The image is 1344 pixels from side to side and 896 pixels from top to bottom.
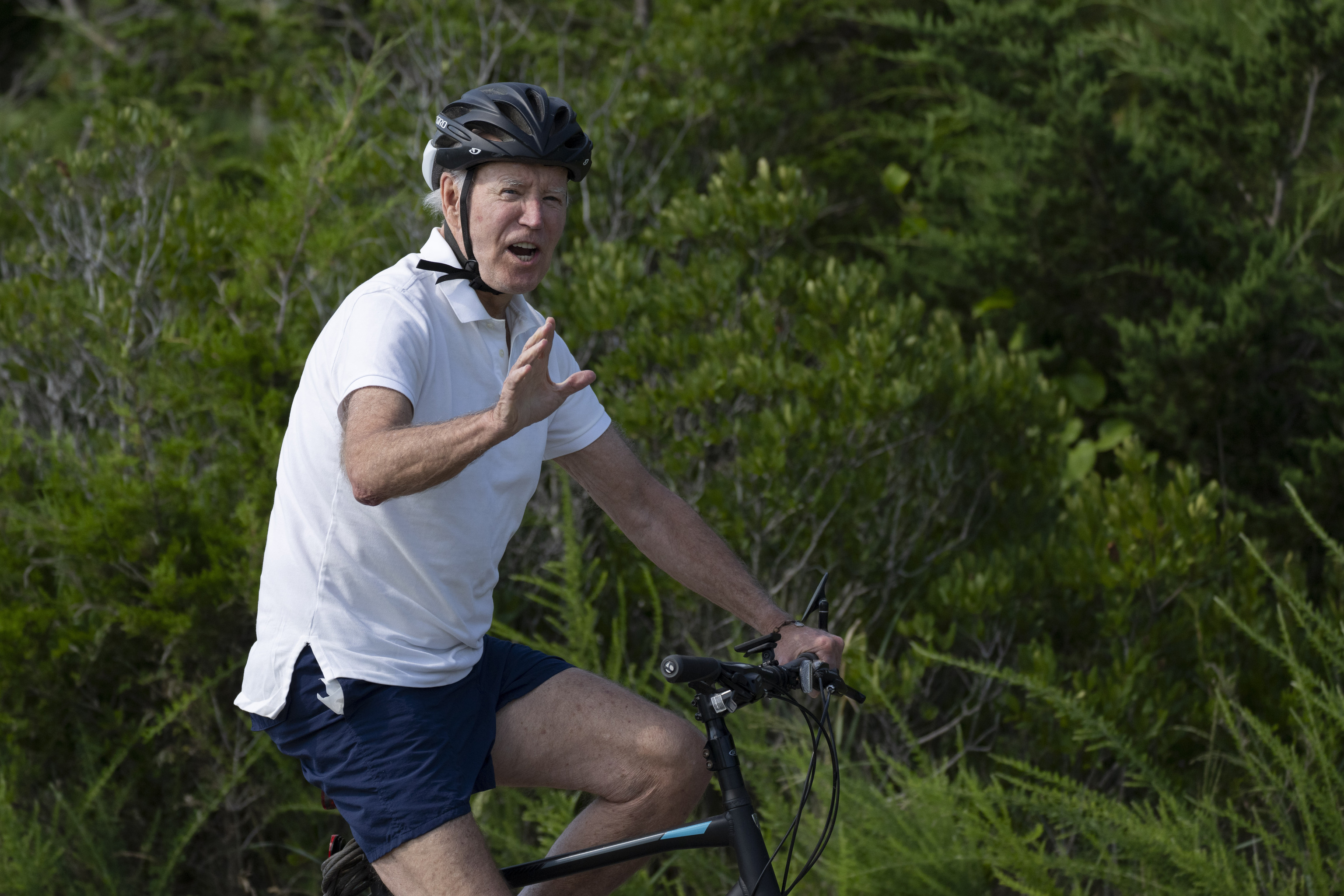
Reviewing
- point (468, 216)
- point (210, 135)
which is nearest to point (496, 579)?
point (468, 216)

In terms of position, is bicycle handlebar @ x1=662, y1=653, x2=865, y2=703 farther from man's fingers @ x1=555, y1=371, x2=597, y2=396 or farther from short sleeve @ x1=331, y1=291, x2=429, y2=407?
short sleeve @ x1=331, y1=291, x2=429, y2=407

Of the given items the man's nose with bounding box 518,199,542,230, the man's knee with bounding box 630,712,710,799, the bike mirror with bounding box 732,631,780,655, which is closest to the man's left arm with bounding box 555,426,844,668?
the bike mirror with bounding box 732,631,780,655

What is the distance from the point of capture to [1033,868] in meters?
3.23

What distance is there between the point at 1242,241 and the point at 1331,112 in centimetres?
72

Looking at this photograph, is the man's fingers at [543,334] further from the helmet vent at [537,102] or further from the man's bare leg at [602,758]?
the man's bare leg at [602,758]

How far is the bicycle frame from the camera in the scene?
220cm

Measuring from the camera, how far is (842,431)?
182 inches

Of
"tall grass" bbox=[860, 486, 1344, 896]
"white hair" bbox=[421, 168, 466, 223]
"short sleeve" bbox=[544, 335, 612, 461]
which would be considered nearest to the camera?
"white hair" bbox=[421, 168, 466, 223]

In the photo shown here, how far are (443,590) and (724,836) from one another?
2.30 ft

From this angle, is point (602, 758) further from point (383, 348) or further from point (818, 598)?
point (383, 348)

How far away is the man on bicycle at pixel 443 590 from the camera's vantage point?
220 centimetres

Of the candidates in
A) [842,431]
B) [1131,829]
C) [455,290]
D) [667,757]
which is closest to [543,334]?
[455,290]

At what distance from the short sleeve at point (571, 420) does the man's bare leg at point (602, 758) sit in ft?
1.63

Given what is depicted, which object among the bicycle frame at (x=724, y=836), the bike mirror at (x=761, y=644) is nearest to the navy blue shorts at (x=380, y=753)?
the bicycle frame at (x=724, y=836)
